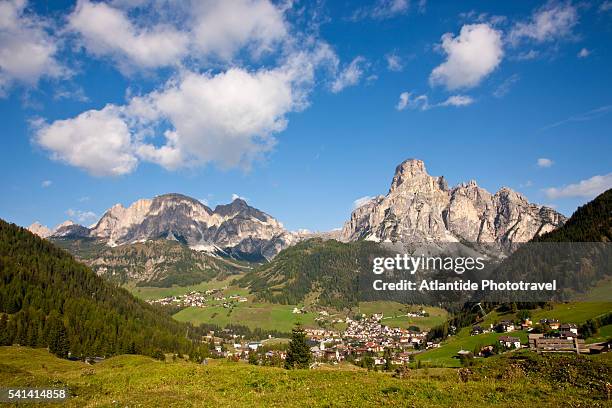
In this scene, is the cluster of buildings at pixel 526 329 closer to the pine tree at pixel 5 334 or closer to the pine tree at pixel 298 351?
the pine tree at pixel 298 351

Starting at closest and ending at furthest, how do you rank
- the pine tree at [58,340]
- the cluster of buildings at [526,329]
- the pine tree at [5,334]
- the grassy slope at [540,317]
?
1. the pine tree at [5,334]
2. the pine tree at [58,340]
3. the cluster of buildings at [526,329]
4. the grassy slope at [540,317]

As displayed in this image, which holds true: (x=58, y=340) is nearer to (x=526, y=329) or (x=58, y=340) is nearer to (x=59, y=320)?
(x=59, y=320)

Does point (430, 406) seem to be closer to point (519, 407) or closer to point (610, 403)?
point (519, 407)

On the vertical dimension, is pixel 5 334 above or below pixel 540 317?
below

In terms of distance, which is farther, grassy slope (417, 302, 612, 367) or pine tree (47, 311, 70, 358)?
grassy slope (417, 302, 612, 367)

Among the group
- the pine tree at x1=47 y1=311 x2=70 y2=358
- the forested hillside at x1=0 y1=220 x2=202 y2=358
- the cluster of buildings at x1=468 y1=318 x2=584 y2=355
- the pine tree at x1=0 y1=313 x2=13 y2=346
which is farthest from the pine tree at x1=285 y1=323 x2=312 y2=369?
the pine tree at x1=0 y1=313 x2=13 y2=346

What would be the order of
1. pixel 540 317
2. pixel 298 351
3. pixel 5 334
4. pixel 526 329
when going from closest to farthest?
pixel 298 351 < pixel 5 334 < pixel 526 329 < pixel 540 317

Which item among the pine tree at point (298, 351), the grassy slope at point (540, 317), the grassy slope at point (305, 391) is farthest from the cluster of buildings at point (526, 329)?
the grassy slope at point (305, 391)

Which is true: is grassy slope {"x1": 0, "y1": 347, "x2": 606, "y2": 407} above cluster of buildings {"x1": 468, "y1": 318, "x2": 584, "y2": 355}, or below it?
above

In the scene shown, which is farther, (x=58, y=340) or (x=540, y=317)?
(x=540, y=317)

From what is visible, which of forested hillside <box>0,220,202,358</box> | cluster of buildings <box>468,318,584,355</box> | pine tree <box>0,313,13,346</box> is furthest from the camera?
forested hillside <box>0,220,202,358</box>

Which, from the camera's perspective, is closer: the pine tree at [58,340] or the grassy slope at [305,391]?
the grassy slope at [305,391]

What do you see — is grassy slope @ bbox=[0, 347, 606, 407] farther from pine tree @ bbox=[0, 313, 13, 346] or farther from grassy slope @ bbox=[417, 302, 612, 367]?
grassy slope @ bbox=[417, 302, 612, 367]

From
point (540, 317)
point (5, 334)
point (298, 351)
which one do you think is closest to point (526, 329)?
point (540, 317)
